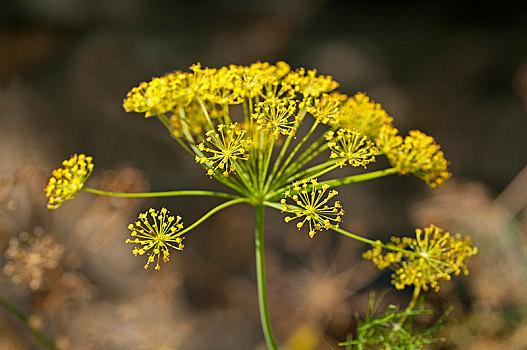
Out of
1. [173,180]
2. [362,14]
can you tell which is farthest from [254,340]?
[362,14]

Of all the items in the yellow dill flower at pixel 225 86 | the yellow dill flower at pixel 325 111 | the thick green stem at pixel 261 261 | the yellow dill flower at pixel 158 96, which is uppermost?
the yellow dill flower at pixel 325 111

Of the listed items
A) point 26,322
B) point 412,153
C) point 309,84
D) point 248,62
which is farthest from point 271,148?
point 248,62

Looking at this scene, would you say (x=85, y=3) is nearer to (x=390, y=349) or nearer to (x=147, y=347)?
(x=147, y=347)

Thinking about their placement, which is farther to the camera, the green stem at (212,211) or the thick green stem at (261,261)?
the thick green stem at (261,261)

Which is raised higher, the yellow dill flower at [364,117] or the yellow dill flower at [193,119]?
the yellow dill flower at [364,117]

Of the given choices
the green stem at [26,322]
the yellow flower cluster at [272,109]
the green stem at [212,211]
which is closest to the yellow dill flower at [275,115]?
the yellow flower cluster at [272,109]

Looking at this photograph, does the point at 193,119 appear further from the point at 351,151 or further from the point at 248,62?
the point at 248,62

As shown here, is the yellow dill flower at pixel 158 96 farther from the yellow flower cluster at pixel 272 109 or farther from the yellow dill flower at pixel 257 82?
the yellow dill flower at pixel 257 82
